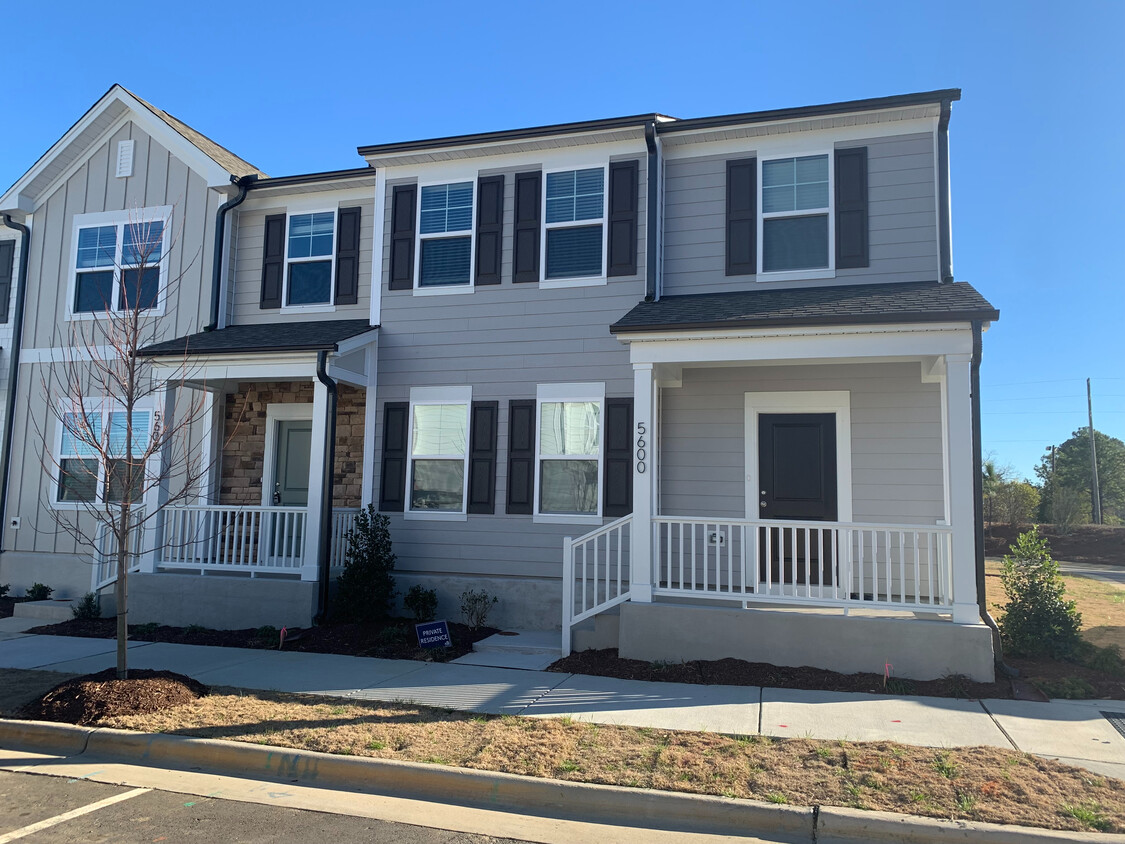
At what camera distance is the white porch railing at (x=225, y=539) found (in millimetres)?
9641

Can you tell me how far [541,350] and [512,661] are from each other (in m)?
3.85

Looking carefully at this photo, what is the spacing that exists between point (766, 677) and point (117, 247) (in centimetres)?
1091

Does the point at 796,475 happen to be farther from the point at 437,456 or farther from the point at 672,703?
the point at 437,456

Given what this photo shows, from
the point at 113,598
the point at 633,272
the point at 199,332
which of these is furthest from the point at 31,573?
the point at 633,272

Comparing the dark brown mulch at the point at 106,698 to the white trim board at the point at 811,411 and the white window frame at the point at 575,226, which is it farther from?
the white window frame at the point at 575,226

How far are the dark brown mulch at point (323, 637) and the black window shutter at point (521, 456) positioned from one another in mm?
1558

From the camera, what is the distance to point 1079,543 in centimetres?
2277

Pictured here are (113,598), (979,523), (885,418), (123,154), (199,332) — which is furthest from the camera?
(123,154)

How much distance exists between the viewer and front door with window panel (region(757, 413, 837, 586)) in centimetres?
896

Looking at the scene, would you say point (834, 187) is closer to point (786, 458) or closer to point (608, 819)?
point (786, 458)

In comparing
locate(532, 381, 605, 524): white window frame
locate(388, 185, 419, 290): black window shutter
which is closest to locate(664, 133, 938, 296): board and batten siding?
locate(532, 381, 605, 524): white window frame

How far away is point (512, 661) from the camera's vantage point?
790 cm

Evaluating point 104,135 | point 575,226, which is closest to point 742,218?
point 575,226

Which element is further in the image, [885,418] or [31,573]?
[31,573]
